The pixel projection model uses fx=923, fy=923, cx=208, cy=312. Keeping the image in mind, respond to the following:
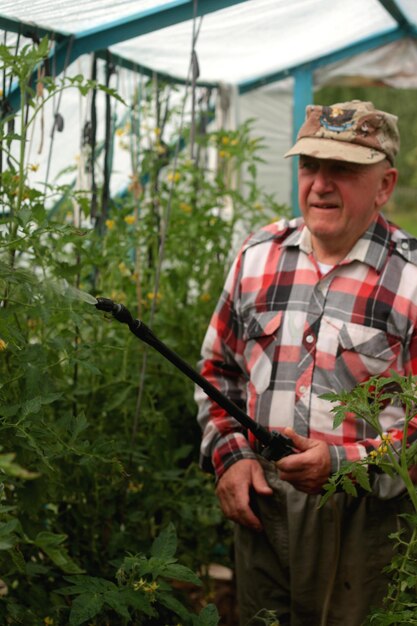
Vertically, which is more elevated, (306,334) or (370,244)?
(370,244)

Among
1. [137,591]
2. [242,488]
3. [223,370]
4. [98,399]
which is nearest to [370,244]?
[223,370]

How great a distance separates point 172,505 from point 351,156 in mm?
1255

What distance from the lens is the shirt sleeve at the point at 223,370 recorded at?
8.84 ft

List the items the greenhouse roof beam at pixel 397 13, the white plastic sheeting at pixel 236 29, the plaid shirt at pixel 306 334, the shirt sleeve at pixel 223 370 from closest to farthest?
1. the plaid shirt at pixel 306 334
2. the shirt sleeve at pixel 223 370
3. the white plastic sheeting at pixel 236 29
4. the greenhouse roof beam at pixel 397 13

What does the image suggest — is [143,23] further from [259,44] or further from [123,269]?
[259,44]

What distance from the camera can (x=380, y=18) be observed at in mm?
5172

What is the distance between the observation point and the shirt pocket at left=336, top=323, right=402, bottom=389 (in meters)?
2.45

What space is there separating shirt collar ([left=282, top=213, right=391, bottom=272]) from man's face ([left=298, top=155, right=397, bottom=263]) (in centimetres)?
2

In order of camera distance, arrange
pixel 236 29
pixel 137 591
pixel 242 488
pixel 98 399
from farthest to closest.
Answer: pixel 236 29 → pixel 98 399 → pixel 242 488 → pixel 137 591

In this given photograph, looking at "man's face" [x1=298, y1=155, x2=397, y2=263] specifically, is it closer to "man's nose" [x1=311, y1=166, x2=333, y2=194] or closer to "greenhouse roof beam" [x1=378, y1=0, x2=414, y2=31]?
"man's nose" [x1=311, y1=166, x2=333, y2=194]

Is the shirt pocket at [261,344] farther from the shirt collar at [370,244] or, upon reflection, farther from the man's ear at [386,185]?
the man's ear at [386,185]

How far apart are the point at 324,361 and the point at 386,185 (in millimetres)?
555

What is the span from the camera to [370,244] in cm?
255

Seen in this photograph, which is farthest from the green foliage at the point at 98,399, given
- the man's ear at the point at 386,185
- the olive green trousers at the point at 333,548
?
the man's ear at the point at 386,185
